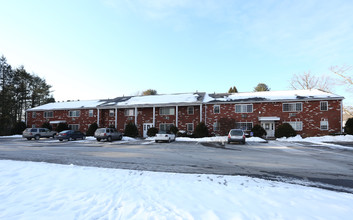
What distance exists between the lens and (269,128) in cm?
2742

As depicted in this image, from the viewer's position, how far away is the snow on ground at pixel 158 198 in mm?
3348

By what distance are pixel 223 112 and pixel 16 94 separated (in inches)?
1923

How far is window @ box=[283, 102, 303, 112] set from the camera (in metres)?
26.6

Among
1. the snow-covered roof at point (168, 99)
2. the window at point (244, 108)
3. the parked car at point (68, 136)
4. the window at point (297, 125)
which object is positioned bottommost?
the parked car at point (68, 136)

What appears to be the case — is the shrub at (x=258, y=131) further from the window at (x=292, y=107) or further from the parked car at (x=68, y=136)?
the parked car at (x=68, y=136)

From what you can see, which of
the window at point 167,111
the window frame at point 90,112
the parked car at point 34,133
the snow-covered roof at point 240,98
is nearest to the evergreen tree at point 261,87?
the snow-covered roof at point 240,98

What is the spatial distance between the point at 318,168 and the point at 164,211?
7.24 metres

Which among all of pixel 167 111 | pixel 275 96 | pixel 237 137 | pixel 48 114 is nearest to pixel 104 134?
pixel 167 111

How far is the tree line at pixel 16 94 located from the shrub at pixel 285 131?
4626 cm

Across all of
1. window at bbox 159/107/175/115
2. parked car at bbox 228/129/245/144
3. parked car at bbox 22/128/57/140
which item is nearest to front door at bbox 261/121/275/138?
parked car at bbox 228/129/245/144

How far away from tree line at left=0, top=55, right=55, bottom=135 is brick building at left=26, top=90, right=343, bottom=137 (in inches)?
447

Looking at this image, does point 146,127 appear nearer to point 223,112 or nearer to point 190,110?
point 190,110

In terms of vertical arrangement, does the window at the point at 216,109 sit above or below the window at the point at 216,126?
above

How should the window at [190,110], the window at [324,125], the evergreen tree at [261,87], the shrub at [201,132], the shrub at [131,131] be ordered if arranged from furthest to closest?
the evergreen tree at [261,87], the window at [190,110], the shrub at [131,131], the shrub at [201,132], the window at [324,125]
